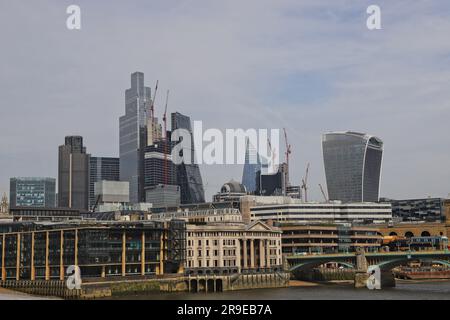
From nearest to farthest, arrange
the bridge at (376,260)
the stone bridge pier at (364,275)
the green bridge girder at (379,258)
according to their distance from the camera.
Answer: the green bridge girder at (379,258)
the bridge at (376,260)
the stone bridge pier at (364,275)

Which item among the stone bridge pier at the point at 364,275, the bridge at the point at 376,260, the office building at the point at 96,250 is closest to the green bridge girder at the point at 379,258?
the bridge at the point at 376,260

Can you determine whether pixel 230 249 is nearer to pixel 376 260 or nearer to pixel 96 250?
pixel 96 250

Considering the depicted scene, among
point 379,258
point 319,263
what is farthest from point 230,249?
point 379,258

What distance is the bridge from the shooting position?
14150 centimetres

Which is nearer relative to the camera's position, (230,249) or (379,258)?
(230,249)

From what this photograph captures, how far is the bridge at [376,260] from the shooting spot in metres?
142

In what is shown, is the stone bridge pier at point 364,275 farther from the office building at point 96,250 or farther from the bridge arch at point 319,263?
the office building at point 96,250

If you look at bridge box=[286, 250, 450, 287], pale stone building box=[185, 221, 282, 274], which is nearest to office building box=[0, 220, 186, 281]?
pale stone building box=[185, 221, 282, 274]

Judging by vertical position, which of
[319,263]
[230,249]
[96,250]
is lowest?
[319,263]

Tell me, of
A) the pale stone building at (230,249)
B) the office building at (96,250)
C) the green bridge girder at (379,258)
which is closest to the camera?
the office building at (96,250)

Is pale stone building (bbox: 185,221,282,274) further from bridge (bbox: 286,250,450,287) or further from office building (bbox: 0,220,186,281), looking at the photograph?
bridge (bbox: 286,250,450,287)

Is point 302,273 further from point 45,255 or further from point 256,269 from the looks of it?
point 45,255

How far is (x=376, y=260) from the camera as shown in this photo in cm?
14988
